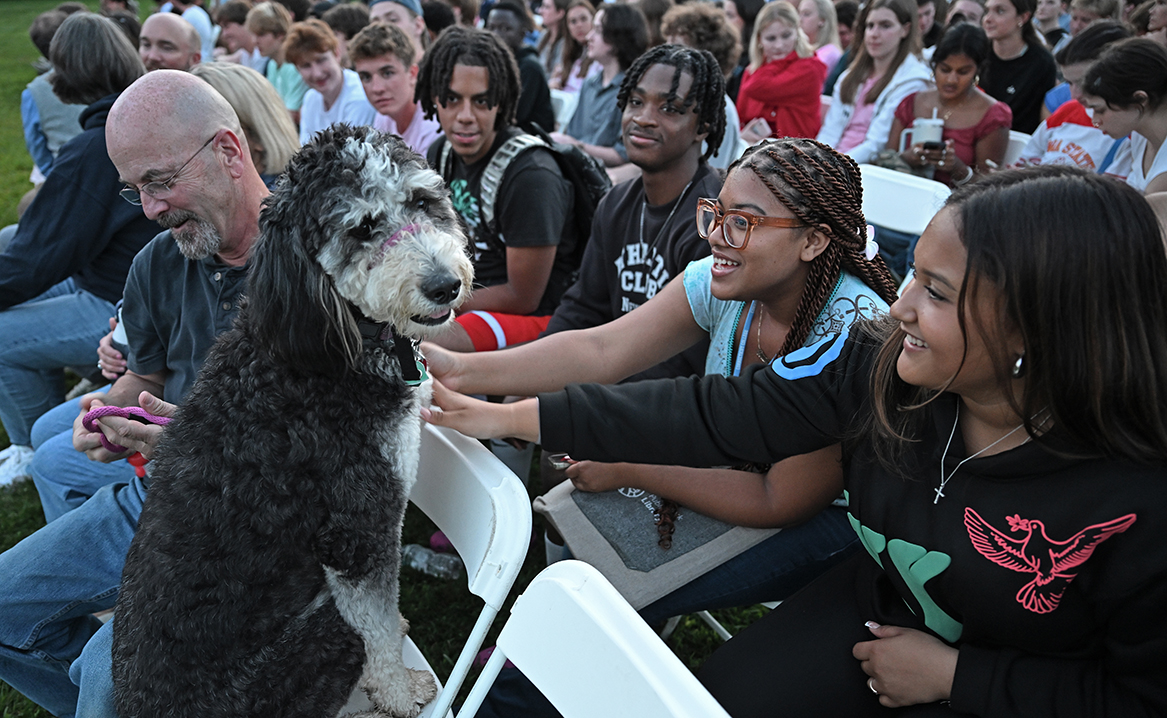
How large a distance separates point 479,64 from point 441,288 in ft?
7.41

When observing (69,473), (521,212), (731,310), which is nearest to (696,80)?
(521,212)

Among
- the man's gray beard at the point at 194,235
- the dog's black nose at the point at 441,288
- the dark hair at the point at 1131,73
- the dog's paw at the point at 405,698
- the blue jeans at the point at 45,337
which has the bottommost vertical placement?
the blue jeans at the point at 45,337

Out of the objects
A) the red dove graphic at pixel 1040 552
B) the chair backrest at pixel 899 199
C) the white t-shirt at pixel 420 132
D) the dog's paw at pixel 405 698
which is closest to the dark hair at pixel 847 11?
the chair backrest at pixel 899 199

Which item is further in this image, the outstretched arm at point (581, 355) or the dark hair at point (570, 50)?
the dark hair at point (570, 50)

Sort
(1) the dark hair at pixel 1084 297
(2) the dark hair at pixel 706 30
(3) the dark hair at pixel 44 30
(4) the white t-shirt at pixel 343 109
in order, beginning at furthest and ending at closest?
(3) the dark hair at pixel 44 30, (4) the white t-shirt at pixel 343 109, (2) the dark hair at pixel 706 30, (1) the dark hair at pixel 1084 297

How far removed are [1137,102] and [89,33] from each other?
16.7 feet

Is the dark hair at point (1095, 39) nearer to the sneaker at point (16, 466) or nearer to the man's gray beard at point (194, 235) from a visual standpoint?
the man's gray beard at point (194, 235)

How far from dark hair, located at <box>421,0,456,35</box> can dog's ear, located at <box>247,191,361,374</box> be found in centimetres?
728

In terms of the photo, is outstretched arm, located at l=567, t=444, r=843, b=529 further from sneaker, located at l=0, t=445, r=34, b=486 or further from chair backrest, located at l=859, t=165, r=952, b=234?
sneaker, located at l=0, t=445, r=34, b=486

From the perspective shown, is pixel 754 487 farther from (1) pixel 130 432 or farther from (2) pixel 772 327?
(1) pixel 130 432

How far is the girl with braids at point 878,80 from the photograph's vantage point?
226 inches

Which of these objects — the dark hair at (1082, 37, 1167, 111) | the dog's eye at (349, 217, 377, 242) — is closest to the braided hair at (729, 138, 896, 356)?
the dog's eye at (349, 217, 377, 242)

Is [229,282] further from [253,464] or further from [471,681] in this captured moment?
[471,681]

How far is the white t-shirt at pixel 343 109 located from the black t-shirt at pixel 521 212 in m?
2.19
